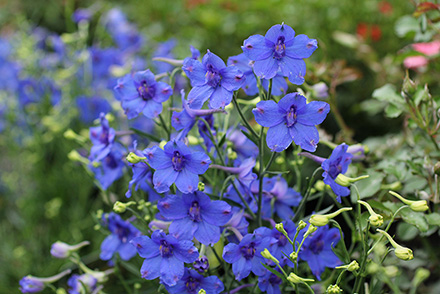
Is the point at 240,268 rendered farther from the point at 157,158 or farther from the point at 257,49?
the point at 257,49

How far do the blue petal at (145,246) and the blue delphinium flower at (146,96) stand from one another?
0.83 ft

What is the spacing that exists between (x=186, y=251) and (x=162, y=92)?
1.09 feet

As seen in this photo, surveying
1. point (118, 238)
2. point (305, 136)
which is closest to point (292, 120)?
point (305, 136)

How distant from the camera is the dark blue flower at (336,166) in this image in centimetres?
81

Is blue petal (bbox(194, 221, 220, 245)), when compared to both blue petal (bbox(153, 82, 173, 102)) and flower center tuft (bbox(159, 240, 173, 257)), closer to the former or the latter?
flower center tuft (bbox(159, 240, 173, 257))

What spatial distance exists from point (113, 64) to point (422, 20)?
1403mm

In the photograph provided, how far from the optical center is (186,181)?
2.52 feet

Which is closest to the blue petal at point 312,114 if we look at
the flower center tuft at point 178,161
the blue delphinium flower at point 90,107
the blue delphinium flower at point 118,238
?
the flower center tuft at point 178,161

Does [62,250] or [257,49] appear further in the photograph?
[62,250]

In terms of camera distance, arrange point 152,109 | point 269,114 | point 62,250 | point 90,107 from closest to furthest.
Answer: point 269,114
point 152,109
point 62,250
point 90,107

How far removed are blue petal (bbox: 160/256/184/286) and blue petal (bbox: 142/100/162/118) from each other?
0.96ft

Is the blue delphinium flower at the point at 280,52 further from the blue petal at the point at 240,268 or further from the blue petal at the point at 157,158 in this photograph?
the blue petal at the point at 240,268

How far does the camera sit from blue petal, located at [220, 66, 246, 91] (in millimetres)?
753

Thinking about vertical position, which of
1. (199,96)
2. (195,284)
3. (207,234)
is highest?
(199,96)
